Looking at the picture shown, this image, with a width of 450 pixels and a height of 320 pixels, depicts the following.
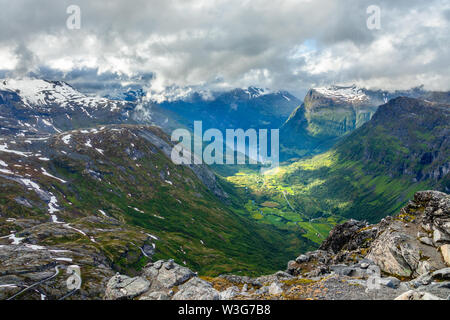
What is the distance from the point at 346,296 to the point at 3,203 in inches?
A: 9414

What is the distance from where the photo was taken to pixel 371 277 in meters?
37.3

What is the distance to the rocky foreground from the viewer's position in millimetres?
32344

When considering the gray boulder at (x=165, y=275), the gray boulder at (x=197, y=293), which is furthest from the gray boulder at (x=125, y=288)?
the gray boulder at (x=197, y=293)

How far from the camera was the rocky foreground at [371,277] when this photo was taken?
32.3 m

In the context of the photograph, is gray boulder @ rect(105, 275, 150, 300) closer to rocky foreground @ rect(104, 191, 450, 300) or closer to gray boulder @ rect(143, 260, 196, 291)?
rocky foreground @ rect(104, 191, 450, 300)

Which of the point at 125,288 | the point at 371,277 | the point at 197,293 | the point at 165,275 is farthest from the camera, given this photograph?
the point at 165,275

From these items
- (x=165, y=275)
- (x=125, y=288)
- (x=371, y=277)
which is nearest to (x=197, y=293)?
(x=165, y=275)

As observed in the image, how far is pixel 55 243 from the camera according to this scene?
127 metres

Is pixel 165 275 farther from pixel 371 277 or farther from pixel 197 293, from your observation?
pixel 371 277

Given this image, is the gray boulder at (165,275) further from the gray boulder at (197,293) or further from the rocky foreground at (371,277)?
the gray boulder at (197,293)

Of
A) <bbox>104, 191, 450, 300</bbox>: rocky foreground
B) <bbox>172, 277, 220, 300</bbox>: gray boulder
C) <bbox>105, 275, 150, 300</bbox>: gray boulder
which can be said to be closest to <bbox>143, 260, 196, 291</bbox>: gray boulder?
<bbox>104, 191, 450, 300</bbox>: rocky foreground
